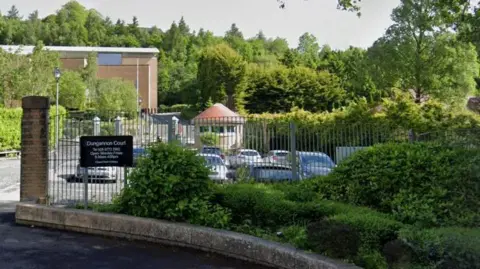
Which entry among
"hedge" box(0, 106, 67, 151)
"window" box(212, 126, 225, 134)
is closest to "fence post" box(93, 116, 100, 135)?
"window" box(212, 126, 225, 134)

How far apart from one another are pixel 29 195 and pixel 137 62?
82.4 meters

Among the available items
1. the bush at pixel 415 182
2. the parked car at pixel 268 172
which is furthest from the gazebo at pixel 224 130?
the bush at pixel 415 182

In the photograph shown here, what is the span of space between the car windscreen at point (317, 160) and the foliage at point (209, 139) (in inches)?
76.3

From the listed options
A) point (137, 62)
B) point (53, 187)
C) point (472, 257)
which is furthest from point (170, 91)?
point (472, 257)

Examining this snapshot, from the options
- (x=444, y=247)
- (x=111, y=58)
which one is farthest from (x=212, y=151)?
(x=111, y=58)

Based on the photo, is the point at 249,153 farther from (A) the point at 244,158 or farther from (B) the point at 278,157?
(B) the point at 278,157

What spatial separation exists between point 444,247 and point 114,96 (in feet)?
184

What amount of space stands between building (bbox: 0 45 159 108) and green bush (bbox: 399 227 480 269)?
80.0m

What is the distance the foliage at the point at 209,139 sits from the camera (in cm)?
1089

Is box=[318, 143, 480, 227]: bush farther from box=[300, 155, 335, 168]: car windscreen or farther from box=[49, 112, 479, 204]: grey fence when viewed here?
box=[49, 112, 479, 204]: grey fence

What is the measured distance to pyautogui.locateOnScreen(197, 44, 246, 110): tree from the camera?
206ft

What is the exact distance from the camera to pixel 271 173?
10.5 metres

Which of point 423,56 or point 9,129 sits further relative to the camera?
point 423,56

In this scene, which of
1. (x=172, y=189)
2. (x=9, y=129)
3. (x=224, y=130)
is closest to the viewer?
(x=172, y=189)
